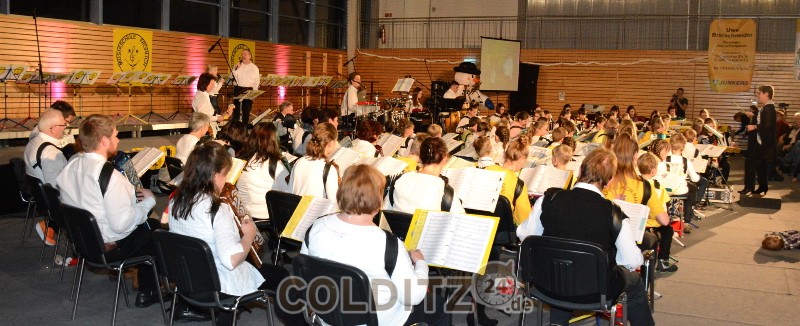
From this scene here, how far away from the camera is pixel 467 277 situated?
5301mm

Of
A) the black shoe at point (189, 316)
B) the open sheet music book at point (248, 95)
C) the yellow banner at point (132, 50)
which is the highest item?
the yellow banner at point (132, 50)

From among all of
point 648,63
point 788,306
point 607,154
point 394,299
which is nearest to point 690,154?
point 788,306

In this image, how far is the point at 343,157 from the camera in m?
7.21

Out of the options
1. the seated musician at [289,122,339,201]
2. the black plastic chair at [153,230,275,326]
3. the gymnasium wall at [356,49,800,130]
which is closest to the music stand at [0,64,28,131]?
the seated musician at [289,122,339,201]

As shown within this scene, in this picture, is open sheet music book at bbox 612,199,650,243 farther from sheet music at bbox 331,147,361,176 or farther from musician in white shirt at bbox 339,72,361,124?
musician in white shirt at bbox 339,72,361,124

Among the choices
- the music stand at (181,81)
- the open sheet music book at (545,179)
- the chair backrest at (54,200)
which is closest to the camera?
the chair backrest at (54,200)

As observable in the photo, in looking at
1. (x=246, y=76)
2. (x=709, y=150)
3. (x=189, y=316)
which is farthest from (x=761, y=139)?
(x=189, y=316)

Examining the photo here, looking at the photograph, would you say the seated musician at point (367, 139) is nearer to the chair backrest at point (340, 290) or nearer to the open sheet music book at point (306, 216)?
the open sheet music book at point (306, 216)

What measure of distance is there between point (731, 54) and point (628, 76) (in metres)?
3.35

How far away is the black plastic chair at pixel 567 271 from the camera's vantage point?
173 inches

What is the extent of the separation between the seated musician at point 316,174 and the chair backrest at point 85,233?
1755 mm

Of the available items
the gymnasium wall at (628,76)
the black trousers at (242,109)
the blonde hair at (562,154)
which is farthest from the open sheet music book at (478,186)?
the gymnasium wall at (628,76)

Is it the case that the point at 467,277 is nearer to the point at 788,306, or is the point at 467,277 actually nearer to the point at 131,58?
the point at 788,306

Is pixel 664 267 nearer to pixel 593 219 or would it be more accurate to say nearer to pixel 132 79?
pixel 593 219
